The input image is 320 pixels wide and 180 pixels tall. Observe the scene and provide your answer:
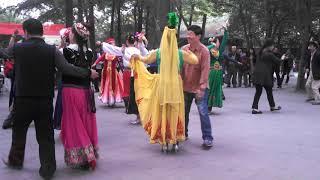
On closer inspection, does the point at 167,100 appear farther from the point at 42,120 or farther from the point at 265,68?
the point at 265,68

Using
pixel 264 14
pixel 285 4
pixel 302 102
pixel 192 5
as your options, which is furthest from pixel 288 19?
pixel 302 102

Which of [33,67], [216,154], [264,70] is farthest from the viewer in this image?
[264,70]

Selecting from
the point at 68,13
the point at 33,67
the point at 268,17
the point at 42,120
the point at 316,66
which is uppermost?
the point at 268,17

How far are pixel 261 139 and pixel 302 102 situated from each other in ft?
23.8

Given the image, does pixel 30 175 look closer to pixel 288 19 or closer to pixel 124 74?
pixel 124 74

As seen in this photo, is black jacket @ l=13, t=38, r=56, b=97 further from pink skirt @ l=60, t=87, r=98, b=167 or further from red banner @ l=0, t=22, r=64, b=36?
red banner @ l=0, t=22, r=64, b=36

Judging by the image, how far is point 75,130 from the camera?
662 centimetres

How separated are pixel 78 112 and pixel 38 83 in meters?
0.72

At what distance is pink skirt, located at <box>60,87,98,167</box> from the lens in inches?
261

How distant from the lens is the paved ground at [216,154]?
6621 mm

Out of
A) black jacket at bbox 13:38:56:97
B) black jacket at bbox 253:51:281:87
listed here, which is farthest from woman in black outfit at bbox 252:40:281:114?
black jacket at bbox 13:38:56:97

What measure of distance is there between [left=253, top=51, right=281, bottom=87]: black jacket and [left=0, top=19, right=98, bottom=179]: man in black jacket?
7331 millimetres

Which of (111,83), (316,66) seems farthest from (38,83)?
(316,66)

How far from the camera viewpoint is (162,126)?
7824 millimetres
